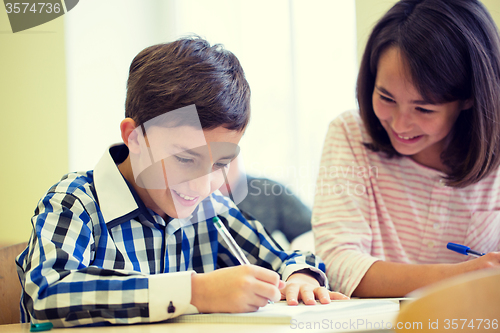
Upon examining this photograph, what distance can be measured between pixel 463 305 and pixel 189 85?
1.65ft

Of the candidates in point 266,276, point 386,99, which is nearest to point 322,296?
point 266,276

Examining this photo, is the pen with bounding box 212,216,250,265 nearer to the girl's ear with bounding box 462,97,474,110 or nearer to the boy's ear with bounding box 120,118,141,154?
the boy's ear with bounding box 120,118,141,154

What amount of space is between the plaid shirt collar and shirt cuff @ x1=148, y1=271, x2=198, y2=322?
0.61 ft

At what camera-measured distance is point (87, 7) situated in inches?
59.1

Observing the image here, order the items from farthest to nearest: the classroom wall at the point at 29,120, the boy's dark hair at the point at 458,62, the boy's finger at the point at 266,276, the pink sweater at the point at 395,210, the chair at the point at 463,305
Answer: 1. the classroom wall at the point at 29,120
2. the pink sweater at the point at 395,210
3. the boy's dark hair at the point at 458,62
4. the boy's finger at the point at 266,276
5. the chair at the point at 463,305

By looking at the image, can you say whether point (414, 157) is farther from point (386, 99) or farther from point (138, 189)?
point (138, 189)

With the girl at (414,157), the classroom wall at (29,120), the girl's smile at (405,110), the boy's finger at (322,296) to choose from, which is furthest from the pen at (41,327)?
the classroom wall at (29,120)

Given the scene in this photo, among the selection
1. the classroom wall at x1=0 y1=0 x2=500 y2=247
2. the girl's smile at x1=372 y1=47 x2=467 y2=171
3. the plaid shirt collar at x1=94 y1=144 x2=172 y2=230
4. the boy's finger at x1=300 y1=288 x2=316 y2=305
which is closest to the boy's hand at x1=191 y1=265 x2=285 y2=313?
the boy's finger at x1=300 y1=288 x2=316 y2=305

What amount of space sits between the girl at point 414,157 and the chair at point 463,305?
463 mm

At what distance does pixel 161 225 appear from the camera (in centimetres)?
74

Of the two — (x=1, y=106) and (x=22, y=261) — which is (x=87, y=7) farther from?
(x=22, y=261)

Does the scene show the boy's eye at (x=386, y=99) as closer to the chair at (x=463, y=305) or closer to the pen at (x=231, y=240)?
the pen at (x=231, y=240)

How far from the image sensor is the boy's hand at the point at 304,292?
603mm

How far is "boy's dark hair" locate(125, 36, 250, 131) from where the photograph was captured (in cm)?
66
